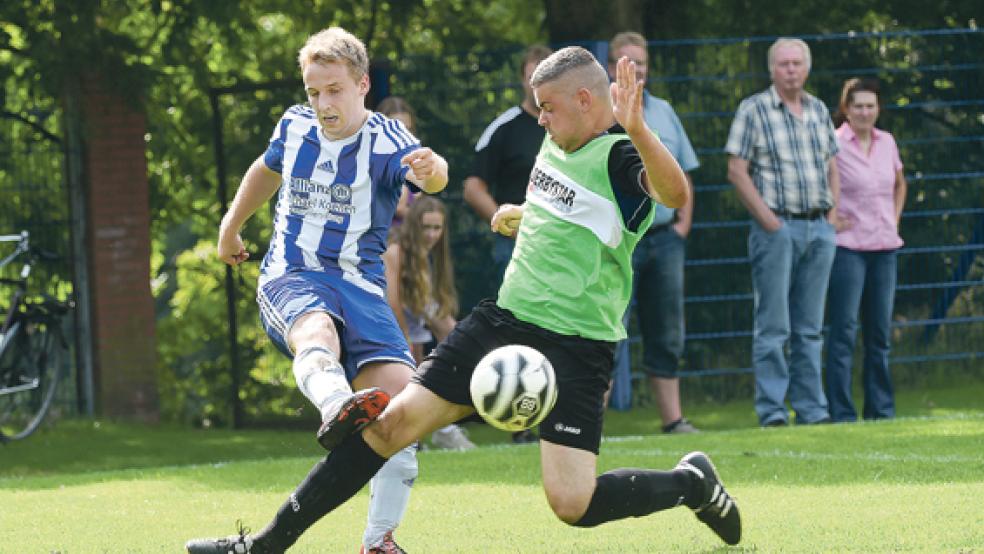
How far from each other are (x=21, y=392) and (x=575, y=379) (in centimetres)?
770

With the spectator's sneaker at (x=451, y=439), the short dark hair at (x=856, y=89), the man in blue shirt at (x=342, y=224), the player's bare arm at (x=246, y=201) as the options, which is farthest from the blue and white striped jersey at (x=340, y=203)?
the short dark hair at (x=856, y=89)

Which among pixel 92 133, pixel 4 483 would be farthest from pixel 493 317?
pixel 92 133

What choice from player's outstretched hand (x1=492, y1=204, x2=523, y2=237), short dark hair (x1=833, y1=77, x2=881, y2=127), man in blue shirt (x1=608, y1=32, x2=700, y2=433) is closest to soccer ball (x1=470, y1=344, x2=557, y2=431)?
player's outstretched hand (x1=492, y1=204, x2=523, y2=237)

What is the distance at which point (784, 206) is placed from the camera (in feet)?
37.4

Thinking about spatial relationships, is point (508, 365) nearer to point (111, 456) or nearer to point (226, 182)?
point (111, 456)

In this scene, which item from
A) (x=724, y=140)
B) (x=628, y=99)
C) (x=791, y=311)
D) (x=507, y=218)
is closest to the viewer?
(x=628, y=99)

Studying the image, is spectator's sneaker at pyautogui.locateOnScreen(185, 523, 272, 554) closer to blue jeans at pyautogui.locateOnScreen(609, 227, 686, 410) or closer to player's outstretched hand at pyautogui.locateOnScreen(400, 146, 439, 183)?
player's outstretched hand at pyautogui.locateOnScreen(400, 146, 439, 183)

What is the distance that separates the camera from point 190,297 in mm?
17516

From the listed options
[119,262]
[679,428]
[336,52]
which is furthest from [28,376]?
[336,52]

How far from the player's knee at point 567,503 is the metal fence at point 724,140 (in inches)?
253

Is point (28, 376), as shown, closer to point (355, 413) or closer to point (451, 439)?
point (451, 439)

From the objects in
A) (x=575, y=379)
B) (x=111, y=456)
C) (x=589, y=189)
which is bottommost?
(x=111, y=456)

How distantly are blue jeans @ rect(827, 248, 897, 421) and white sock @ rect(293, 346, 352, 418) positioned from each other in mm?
6348

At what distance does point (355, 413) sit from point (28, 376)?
7513mm
